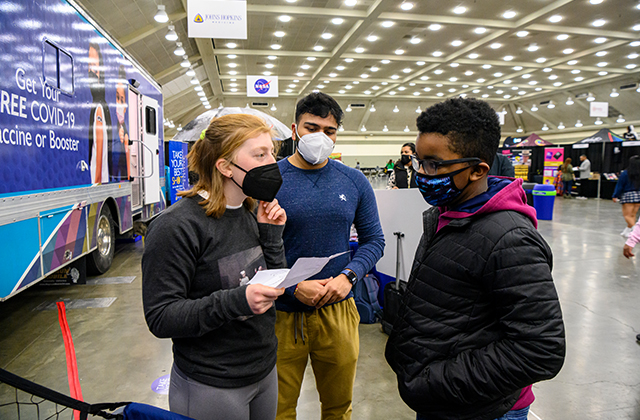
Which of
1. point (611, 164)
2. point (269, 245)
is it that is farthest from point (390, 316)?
point (611, 164)

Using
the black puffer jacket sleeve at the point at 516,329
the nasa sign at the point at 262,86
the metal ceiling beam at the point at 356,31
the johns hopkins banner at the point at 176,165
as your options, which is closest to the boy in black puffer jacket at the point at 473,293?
the black puffer jacket sleeve at the point at 516,329

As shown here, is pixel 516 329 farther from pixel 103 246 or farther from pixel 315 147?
pixel 103 246

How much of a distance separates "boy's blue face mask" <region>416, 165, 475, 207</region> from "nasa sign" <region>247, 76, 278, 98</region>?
13.5m

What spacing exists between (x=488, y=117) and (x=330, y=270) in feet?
3.25

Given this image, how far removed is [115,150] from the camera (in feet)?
17.6

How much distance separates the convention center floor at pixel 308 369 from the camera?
276 centimetres

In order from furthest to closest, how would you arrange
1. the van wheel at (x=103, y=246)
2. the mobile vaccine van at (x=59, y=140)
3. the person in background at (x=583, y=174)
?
the person in background at (x=583, y=174) → the van wheel at (x=103, y=246) → the mobile vaccine van at (x=59, y=140)

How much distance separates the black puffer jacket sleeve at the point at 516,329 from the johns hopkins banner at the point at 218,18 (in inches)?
267

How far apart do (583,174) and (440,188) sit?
2174 cm

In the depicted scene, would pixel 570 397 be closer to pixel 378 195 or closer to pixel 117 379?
pixel 378 195

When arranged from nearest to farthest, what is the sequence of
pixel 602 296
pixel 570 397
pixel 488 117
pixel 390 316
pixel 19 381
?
1. pixel 19 381
2. pixel 488 117
3. pixel 570 397
4. pixel 390 316
5. pixel 602 296

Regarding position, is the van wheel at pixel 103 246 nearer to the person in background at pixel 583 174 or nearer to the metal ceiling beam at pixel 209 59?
the metal ceiling beam at pixel 209 59

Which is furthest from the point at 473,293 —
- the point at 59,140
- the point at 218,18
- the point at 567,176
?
the point at 567,176

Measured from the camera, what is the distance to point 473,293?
1.10 m
